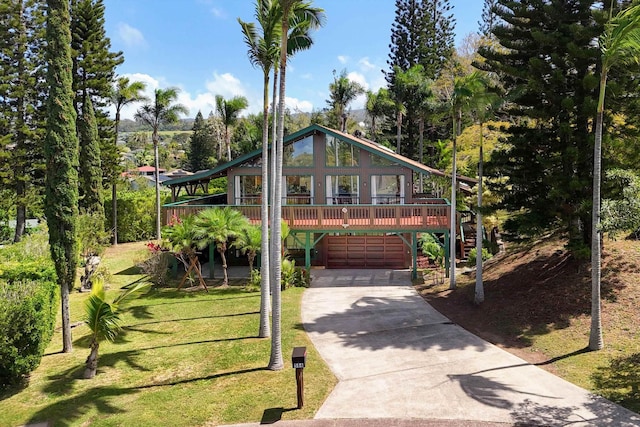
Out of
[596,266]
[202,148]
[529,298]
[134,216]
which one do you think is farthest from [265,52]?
[202,148]

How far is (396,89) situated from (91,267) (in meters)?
26.7

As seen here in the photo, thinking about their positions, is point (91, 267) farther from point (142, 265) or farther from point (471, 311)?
point (471, 311)

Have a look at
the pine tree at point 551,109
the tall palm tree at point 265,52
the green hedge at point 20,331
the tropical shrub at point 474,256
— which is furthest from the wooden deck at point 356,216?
the green hedge at point 20,331

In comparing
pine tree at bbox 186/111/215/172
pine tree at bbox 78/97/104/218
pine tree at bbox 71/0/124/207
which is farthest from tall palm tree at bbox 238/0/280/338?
pine tree at bbox 186/111/215/172

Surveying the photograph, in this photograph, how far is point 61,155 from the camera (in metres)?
10.6

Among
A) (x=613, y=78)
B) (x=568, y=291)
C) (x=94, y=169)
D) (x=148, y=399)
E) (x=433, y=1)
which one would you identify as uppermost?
(x=433, y=1)

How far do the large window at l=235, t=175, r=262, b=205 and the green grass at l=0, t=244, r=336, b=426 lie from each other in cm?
910

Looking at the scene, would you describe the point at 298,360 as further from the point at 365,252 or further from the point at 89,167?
the point at 89,167

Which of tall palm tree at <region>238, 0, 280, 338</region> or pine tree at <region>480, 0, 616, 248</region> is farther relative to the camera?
pine tree at <region>480, 0, 616, 248</region>

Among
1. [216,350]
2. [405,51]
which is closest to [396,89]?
[405,51]

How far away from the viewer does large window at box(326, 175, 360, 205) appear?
72.0 ft

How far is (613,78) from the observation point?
13.0 metres

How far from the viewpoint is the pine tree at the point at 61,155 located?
10.6 meters

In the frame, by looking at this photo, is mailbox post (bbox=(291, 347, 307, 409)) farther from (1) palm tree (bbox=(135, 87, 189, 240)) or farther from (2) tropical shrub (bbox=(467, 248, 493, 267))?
(1) palm tree (bbox=(135, 87, 189, 240))
